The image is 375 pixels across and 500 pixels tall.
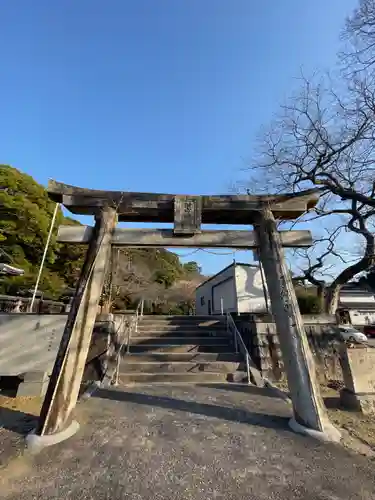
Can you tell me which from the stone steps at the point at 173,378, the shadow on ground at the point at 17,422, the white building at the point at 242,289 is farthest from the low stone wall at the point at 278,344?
the white building at the point at 242,289

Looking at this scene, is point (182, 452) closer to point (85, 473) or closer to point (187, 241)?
point (85, 473)

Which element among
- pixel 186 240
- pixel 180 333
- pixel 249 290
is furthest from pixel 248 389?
pixel 249 290

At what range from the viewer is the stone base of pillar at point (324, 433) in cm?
333

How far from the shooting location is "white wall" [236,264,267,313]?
16281 millimetres

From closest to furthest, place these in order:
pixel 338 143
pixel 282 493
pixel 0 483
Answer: pixel 282 493, pixel 0 483, pixel 338 143

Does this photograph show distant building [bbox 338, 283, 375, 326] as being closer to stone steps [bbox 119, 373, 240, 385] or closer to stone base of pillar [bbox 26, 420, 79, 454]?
stone steps [bbox 119, 373, 240, 385]

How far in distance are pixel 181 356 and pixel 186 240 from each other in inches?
156

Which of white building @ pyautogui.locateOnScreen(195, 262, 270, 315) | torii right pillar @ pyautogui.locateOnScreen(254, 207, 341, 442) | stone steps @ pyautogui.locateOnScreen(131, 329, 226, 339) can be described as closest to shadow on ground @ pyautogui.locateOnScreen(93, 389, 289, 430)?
torii right pillar @ pyautogui.locateOnScreen(254, 207, 341, 442)

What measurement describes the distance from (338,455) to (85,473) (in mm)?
2864

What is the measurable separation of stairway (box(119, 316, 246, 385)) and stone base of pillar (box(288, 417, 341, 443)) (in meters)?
2.98

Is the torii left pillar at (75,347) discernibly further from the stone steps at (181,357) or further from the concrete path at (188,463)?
the stone steps at (181,357)

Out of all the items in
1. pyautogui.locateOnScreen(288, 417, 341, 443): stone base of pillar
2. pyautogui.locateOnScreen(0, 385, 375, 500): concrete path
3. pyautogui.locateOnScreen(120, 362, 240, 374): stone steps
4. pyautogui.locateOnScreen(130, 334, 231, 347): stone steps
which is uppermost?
pyautogui.locateOnScreen(130, 334, 231, 347): stone steps

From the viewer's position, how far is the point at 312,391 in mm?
3730

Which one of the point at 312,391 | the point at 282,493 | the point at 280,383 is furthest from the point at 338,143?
the point at 282,493
